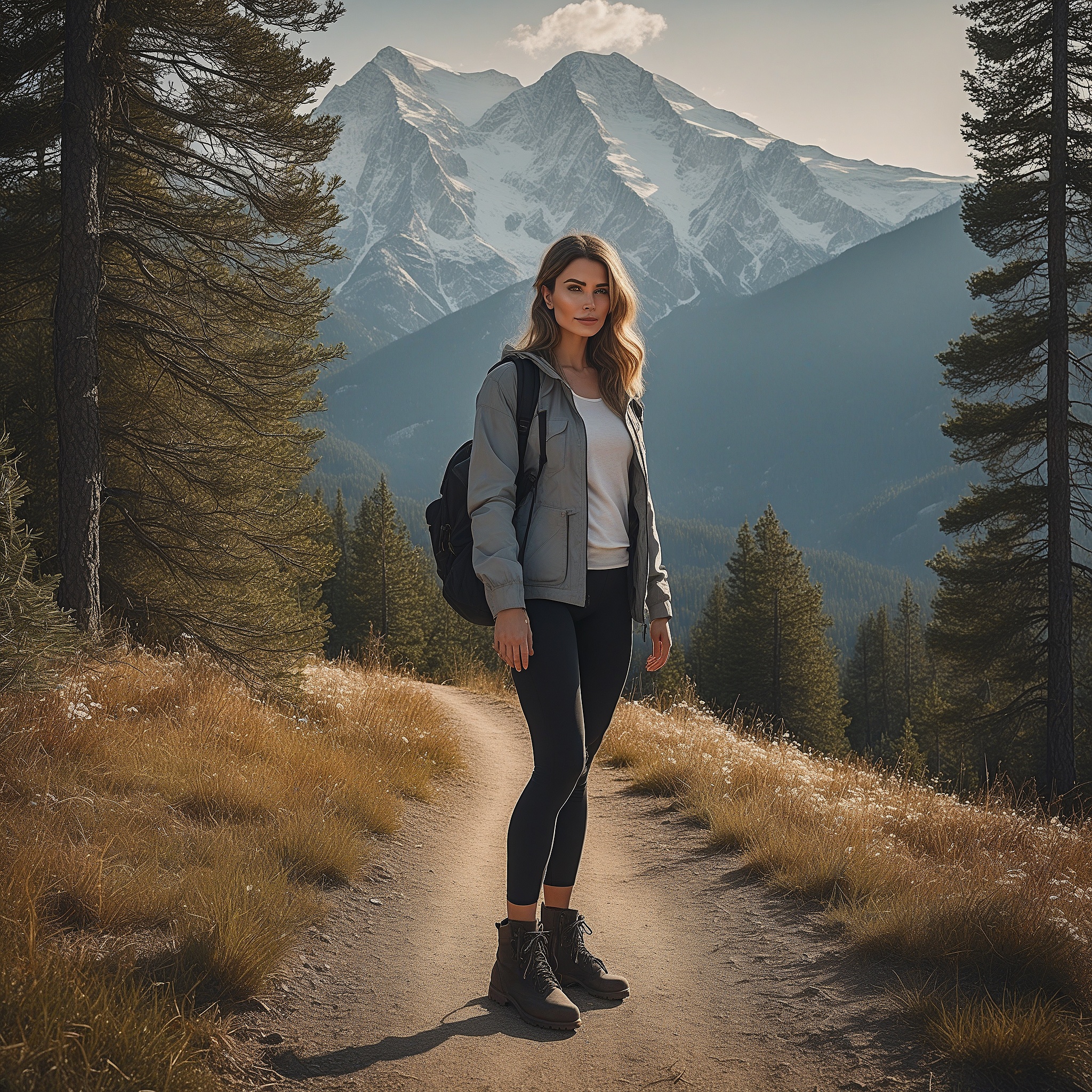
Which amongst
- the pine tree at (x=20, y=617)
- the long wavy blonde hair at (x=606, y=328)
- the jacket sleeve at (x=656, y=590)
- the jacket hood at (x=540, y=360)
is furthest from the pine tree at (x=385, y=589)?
the jacket hood at (x=540, y=360)

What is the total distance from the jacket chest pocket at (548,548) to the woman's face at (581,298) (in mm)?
738

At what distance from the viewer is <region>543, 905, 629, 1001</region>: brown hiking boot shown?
10.0 feet

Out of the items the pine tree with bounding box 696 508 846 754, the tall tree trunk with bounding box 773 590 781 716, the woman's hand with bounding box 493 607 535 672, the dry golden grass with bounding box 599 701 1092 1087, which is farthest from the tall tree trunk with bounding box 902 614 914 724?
the woman's hand with bounding box 493 607 535 672

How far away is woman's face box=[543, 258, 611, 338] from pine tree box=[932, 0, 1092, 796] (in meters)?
11.6

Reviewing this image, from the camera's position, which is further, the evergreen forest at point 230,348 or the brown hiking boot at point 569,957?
the evergreen forest at point 230,348

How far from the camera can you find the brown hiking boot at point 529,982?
274 centimetres

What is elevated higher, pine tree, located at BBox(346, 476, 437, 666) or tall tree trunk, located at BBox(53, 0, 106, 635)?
tall tree trunk, located at BBox(53, 0, 106, 635)

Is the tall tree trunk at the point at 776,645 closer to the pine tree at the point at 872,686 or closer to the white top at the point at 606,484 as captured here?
the pine tree at the point at 872,686

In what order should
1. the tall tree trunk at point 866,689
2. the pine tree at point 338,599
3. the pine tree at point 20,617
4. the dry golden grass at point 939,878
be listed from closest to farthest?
the dry golden grass at point 939,878
the pine tree at point 20,617
the pine tree at point 338,599
the tall tree trunk at point 866,689

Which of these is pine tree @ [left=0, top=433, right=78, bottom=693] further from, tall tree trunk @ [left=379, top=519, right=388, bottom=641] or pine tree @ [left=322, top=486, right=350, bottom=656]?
pine tree @ [left=322, top=486, right=350, bottom=656]

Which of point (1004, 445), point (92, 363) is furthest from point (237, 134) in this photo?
point (1004, 445)

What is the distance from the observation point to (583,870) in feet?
15.9

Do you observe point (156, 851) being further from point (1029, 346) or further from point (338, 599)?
point (338, 599)

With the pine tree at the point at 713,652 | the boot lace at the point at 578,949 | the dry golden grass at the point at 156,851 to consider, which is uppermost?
the dry golden grass at the point at 156,851
